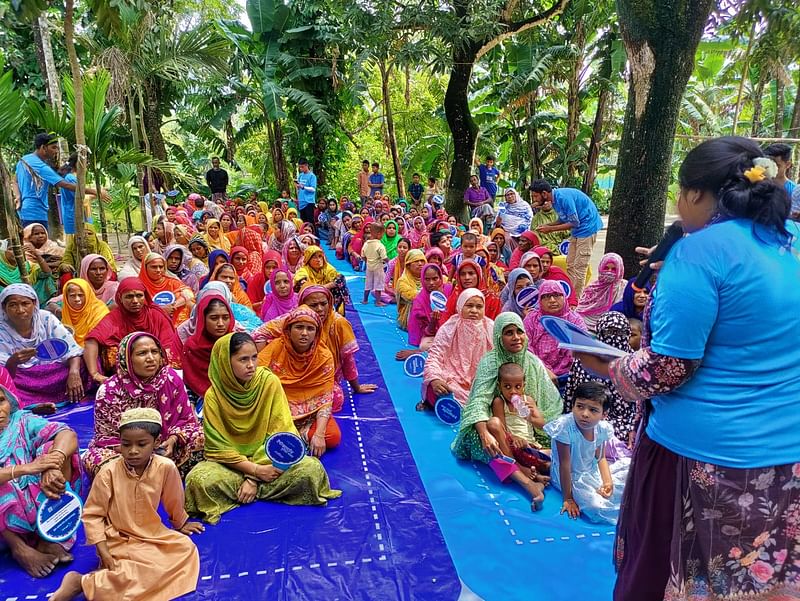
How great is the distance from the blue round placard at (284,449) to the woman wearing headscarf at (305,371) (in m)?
0.59

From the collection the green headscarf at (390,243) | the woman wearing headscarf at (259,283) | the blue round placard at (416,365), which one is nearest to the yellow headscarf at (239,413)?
the blue round placard at (416,365)

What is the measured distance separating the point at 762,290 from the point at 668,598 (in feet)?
2.85

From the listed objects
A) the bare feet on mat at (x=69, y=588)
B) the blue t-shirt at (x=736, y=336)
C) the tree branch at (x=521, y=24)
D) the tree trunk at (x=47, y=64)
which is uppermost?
the tree branch at (x=521, y=24)

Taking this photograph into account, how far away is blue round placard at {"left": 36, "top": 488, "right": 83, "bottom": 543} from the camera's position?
224 cm

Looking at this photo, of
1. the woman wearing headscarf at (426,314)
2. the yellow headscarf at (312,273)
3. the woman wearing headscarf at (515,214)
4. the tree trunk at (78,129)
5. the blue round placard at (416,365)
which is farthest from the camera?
the woman wearing headscarf at (515,214)

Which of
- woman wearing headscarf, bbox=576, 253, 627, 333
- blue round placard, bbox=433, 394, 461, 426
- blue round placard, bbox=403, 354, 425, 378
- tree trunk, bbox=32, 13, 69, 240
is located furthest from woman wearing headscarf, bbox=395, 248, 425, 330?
tree trunk, bbox=32, 13, 69, 240

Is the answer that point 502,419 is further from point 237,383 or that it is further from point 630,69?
point 630,69

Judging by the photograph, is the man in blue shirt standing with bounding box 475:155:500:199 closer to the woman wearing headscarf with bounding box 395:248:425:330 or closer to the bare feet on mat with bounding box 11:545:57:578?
the woman wearing headscarf with bounding box 395:248:425:330

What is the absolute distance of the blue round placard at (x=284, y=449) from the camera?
2.77m

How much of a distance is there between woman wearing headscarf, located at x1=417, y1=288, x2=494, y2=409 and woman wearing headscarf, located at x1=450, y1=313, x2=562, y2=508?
64cm

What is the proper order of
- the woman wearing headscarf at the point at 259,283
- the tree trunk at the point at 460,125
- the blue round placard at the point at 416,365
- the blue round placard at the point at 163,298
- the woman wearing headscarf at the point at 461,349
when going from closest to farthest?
the woman wearing headscarf at the point at 461,349 < the blue round placard at the point at 416,365 < the blue round placard at the point at 163,298 < the woman wearing headscarf at the point at 259,283 < the tree trunk at the point at 460,125

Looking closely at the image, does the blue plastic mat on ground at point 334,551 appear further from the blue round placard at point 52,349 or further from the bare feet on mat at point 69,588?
the blue round placard at point 52,349

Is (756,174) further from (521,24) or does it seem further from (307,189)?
(307,189)

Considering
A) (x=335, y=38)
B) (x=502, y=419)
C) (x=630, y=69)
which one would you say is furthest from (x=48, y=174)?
(x=335, y=38)
